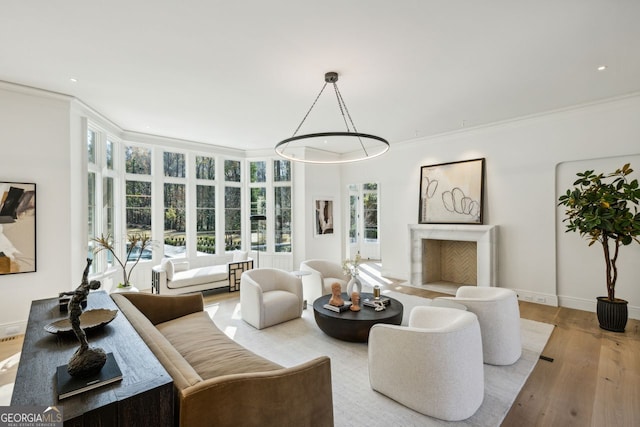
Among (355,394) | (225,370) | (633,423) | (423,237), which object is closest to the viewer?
(225,370)

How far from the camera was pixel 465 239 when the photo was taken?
572 centimetres

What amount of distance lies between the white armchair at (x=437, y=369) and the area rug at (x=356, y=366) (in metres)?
0.07

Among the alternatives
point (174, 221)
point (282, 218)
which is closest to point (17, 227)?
point (174, 221)

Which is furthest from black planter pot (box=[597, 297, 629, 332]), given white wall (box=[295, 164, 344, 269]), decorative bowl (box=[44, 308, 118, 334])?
decorative bowl (box=[44, 308, 118, 334])

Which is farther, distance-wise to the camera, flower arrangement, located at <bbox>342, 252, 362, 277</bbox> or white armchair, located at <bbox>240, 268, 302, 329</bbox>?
flower arrangement, located at <bbox>342, 252, 362, 277</bbox>

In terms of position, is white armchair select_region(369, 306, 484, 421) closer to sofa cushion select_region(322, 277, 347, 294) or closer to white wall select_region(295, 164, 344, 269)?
sofa cushion select_region(322, 277, 347, 294)

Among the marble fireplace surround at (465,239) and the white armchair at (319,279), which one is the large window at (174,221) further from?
the marble fireplace surround at (465,239)

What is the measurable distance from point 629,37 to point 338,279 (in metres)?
4.53

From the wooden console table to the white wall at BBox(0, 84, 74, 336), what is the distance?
115 inches

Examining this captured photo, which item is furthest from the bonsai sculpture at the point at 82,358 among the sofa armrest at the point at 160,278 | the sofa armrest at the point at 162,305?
the sofa armrest at the point at 160,278

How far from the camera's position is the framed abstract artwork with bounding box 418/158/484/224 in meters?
5.68

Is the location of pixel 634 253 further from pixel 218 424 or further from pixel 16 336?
pixel 16 336

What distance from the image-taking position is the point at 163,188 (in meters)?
6.40

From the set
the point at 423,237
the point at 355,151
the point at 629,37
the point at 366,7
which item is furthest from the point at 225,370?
the point at 355,151
